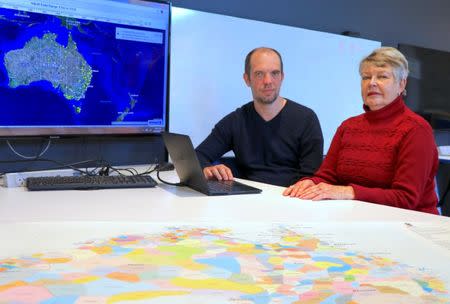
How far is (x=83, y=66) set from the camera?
1.92m

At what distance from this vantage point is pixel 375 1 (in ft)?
11.4

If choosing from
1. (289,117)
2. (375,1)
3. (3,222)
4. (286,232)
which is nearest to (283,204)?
(286,232)

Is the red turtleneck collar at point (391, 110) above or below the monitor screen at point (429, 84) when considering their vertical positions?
below

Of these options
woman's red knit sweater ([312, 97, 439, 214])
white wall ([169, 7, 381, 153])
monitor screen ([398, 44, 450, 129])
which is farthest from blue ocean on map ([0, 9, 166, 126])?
monitor screen ([398, 44, 450, 129])

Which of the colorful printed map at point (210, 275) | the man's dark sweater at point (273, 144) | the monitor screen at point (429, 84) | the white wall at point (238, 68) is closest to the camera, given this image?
the colorful printed map at point (210, 275)

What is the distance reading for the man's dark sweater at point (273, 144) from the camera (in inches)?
85.8

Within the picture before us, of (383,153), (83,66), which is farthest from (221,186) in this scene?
Result: (83,66)

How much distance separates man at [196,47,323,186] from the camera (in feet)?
7.16

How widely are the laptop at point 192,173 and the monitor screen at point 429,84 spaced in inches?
100

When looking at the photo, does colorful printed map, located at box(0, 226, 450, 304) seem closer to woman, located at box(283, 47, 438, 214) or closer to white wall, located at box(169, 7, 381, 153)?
woman, located at box(283, 47, 438, 214)

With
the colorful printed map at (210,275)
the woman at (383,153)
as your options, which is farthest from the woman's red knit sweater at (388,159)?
the colorful printed map at (210,275)

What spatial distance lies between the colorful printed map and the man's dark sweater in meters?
1.25

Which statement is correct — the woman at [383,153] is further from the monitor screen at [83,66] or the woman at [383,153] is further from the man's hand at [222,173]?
the monitor screen at [83,66]

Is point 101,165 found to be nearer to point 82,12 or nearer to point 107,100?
point 107,100
